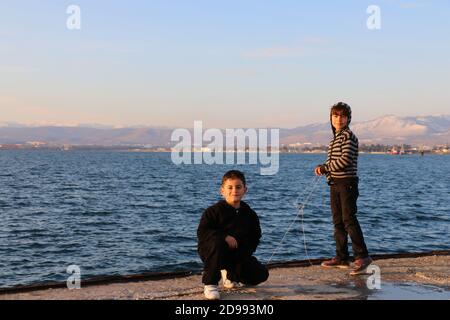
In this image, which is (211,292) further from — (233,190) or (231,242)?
(233,190)

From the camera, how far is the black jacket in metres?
6.00

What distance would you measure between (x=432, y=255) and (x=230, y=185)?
4.37m

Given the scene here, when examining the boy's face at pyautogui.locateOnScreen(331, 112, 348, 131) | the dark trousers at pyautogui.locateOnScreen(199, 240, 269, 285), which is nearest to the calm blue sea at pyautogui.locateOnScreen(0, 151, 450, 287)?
the boy's face at pyautogui.locateOnScreen(331, 112, 348, 131)

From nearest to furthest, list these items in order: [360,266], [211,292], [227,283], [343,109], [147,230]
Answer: [211,292] < [227,283] < [360,266] < [343,109] < [147,230]

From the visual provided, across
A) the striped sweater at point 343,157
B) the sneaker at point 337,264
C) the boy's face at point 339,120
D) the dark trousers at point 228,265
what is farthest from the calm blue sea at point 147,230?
the dark trousers at point 228,265

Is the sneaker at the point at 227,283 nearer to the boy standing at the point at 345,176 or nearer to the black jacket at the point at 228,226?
the black jacket at the point at 228,226

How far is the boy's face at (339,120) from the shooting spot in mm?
7348

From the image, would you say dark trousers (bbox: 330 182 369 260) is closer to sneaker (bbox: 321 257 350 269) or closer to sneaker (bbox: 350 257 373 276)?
sneaker (bbox: 350 257 373 276)

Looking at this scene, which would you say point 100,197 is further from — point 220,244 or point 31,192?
point 220,244

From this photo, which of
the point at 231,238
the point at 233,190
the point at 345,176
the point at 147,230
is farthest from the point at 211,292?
the point at 147,230

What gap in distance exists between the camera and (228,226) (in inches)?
240

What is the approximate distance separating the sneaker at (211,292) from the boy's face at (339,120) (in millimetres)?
2907

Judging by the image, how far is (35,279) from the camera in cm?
1374

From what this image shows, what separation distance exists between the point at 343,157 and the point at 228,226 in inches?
80.5
